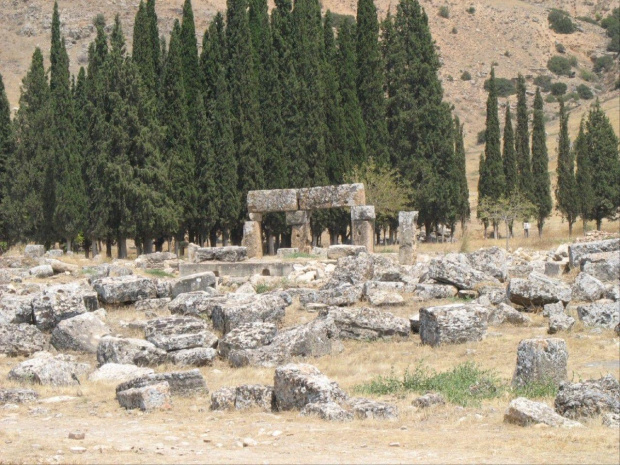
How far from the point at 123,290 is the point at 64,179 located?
23472mm

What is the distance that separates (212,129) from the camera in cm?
4456

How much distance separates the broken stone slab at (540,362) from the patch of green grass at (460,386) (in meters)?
0.15

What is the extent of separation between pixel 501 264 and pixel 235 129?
876 inches

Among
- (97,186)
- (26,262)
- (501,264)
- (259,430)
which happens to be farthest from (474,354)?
(97,186)

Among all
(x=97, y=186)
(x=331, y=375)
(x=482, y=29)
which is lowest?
(x=331, y=375)

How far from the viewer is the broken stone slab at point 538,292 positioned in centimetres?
1934

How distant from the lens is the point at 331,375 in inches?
579

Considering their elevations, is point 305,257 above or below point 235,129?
below

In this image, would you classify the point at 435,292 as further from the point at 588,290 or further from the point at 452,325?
the point at 452,325

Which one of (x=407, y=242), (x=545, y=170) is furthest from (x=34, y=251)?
(x=545, y=170)

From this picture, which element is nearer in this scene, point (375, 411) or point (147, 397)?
point (375, 411)

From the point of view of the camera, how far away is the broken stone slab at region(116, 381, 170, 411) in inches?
482

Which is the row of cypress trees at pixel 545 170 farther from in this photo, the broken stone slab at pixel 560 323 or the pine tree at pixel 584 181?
the broken stone slab at pixel 560 323

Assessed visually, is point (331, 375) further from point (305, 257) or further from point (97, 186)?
point (97, 186)
